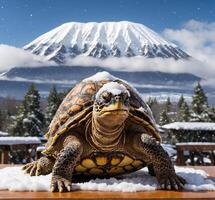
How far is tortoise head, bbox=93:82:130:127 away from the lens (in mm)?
2021

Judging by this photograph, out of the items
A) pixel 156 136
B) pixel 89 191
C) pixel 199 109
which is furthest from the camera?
pixel 199 109

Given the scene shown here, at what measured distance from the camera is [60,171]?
7.22 ft

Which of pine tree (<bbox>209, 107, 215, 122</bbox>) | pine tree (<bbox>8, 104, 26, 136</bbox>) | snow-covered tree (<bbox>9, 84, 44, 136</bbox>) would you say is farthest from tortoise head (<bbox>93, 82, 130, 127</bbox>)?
pine tree (<bbox>8, 104, 26, 136</bbox>)

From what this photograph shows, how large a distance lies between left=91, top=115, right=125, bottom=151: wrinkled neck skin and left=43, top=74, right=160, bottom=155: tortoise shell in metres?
0.14

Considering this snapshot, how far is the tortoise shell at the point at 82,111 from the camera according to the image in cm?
242

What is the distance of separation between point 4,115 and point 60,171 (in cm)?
4014

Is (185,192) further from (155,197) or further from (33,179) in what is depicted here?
(33,179)

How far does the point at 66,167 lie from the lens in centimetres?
223

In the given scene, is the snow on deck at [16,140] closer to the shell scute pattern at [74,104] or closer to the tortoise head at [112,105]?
the shell scute pattern at [74,104]

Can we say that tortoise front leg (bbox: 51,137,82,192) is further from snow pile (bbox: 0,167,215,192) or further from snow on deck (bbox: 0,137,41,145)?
snow on deck (bbox: 0,137,41,145)

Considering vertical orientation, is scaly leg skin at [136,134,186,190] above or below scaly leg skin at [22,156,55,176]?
above

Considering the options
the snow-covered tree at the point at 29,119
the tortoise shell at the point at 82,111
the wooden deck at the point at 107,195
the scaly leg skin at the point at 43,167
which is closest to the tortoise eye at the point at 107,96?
the tortoise shell at the point at 82,111

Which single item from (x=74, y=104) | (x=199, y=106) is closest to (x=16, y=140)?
(x=74, y=104)

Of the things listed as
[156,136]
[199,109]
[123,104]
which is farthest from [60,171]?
[199,109]
